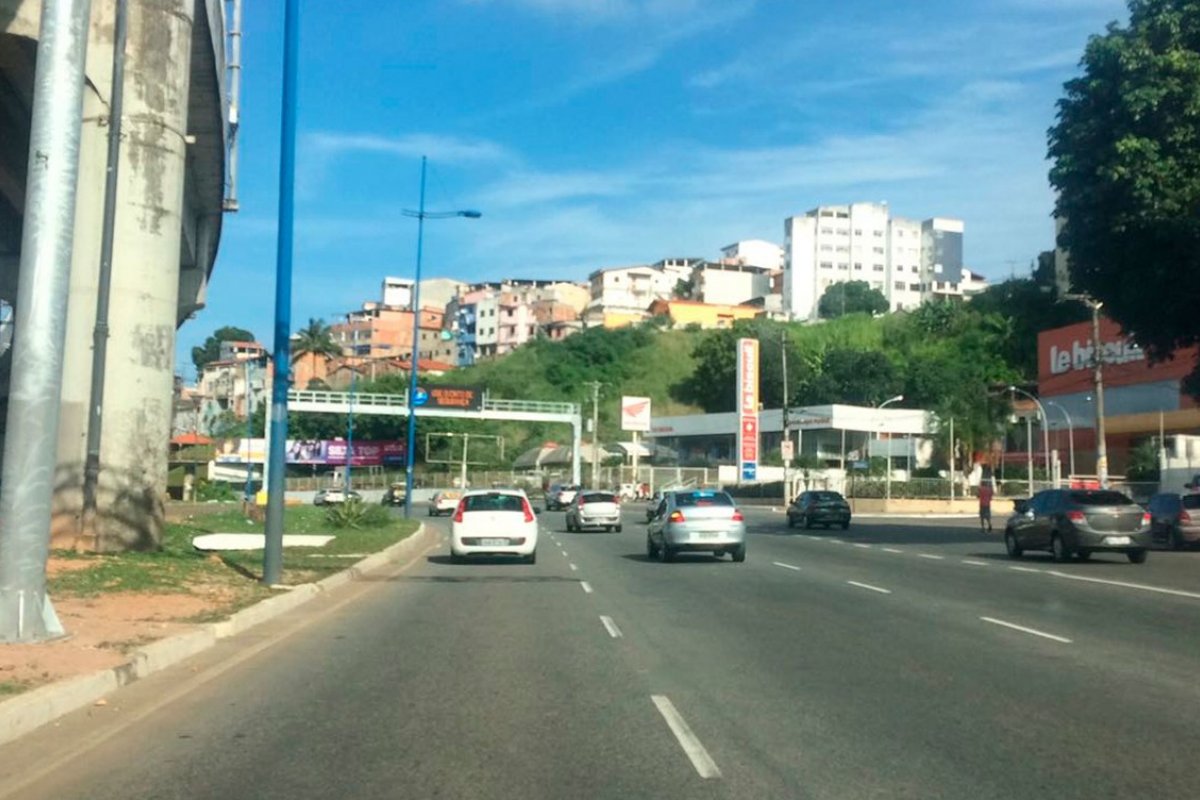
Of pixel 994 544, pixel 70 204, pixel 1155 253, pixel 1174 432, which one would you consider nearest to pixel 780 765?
pixel 70 204

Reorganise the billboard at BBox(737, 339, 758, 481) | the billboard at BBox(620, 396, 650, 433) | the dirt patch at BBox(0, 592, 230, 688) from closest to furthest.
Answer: the dirt patch at BBox(0, 592, 230, 688)
the billboard at BBox(737, 339, 758, 481)
the billboard at BBox(620, 396, 650, 433)

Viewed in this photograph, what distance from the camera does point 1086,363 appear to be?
7494cm

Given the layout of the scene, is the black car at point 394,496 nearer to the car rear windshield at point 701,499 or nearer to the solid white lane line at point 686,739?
the car rear windshield at point 701,499

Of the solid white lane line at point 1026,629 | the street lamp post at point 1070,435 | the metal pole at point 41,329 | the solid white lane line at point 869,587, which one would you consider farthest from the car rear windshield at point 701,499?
the street lamp post at point 1070,435

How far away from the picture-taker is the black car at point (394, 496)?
75500mm

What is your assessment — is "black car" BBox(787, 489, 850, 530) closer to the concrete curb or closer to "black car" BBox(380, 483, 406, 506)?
"black car" BBox(380, 483, 406, 506)

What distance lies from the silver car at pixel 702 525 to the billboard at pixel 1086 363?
154 ft

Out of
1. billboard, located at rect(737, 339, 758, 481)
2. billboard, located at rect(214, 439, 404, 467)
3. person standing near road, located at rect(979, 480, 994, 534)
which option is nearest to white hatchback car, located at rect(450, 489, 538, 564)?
person standing near road, located at rect(979, 480, 994, 534)

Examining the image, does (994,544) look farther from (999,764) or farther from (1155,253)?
(999,764)

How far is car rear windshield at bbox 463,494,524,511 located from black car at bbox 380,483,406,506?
145 feet

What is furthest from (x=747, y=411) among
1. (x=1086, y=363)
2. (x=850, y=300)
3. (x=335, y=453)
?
(x=850, y=300)

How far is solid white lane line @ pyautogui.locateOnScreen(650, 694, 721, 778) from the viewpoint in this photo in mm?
7812

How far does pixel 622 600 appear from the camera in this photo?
18922 mm

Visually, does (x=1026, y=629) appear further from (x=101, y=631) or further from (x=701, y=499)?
(x=701, y=499)
